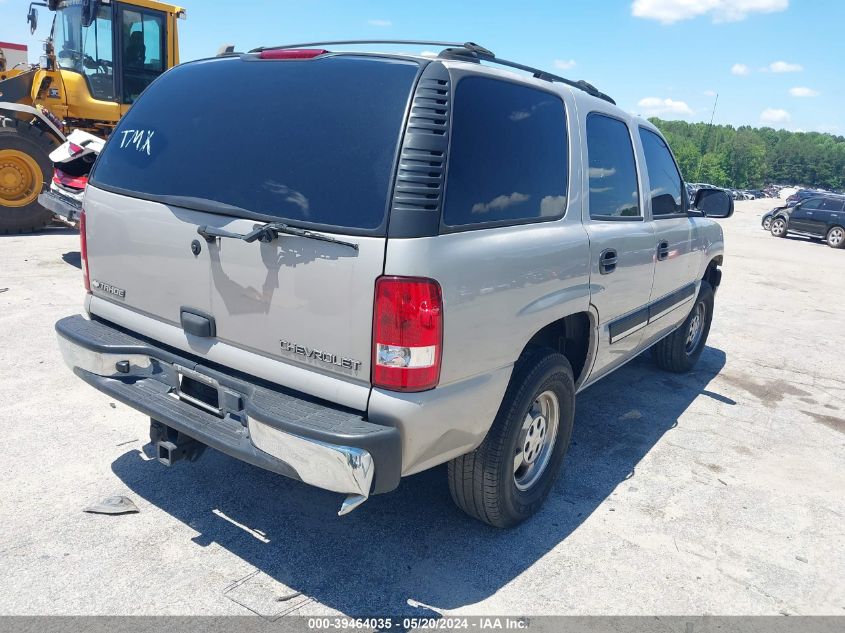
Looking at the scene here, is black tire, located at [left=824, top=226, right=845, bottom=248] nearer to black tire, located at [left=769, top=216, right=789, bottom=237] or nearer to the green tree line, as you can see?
black tire, located at [left=769, top=216, right=789, bottom=237]

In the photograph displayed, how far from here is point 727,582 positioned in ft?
9.54

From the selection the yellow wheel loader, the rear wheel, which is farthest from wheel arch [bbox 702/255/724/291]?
the rear wheel

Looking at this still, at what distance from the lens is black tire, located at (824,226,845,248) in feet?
69.9

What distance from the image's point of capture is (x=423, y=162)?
2.30m

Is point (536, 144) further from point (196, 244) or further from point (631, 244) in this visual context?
point (196, 244)

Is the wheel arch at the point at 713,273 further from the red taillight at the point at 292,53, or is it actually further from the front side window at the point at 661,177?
the red taillight at the point at 292,53

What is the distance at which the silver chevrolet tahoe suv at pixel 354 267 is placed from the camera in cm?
229

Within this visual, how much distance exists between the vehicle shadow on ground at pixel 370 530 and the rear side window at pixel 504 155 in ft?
5.02

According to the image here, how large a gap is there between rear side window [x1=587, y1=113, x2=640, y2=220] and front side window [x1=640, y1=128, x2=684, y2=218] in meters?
0.34

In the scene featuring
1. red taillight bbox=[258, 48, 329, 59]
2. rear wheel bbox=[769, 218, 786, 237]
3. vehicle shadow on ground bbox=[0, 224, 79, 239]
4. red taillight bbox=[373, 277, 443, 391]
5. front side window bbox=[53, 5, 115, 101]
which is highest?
front side window bbox=[53, 5, 115, 101]

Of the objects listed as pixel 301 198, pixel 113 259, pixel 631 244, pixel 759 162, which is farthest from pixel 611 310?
pixel 759 162

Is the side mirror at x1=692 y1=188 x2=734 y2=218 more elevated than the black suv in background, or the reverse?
the side mirror at x1=692 y1=188 x2=734 y2=218

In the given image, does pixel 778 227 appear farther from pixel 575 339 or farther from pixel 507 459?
pixel 507 459

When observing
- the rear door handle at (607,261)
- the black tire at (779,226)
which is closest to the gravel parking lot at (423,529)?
the rear door handle at (607,261)
